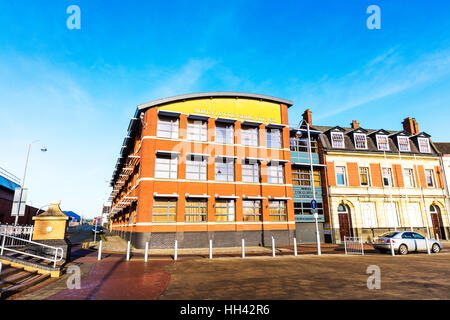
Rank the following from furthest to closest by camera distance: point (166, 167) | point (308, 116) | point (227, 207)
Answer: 1. point (308, 116)
2. point (227, 207)
3. point (166, 167)

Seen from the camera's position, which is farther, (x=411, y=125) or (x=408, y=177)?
(x=411, y=125)

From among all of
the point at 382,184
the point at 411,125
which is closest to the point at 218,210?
the point at 382,184

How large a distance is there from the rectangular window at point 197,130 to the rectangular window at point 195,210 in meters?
5.86

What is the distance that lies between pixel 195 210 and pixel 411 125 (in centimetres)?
3160

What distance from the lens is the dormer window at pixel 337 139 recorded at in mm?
30252

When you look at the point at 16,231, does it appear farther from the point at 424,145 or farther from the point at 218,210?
the point at 424,145

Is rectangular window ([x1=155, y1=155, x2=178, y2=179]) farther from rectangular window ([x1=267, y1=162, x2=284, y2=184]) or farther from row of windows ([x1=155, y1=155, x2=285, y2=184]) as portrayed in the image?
rectangular window ([x1=267, y1=162, x2=284, y2=184])

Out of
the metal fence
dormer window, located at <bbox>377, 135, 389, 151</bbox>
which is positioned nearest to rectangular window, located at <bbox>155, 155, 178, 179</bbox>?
the metal fence

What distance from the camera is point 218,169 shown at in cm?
2505

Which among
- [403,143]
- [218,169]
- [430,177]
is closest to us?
[218,169]

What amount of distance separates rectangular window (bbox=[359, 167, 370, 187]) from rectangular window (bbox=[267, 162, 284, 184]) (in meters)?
9.86
